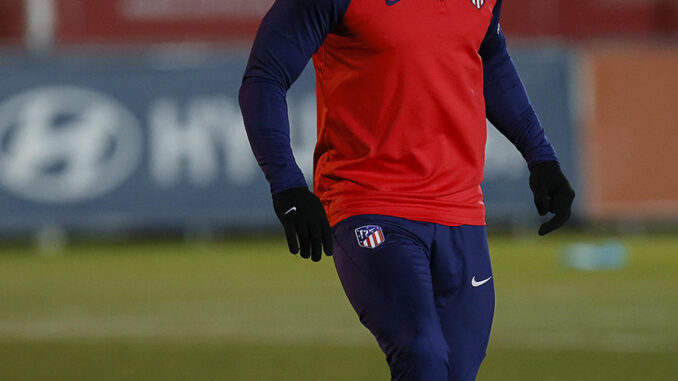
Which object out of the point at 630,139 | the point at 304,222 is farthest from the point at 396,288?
the point at 630,139

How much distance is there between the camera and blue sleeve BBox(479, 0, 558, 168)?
444cm

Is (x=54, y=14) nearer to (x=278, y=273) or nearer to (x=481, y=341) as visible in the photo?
(x=278, y=273)

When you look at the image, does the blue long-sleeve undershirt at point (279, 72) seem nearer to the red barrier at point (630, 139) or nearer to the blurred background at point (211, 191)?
the blurred background at point (211, 191)

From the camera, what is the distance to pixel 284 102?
151 inches

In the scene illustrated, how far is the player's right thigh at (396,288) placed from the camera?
12.4ft

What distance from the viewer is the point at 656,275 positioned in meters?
11.8

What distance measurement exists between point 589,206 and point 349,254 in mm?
10772

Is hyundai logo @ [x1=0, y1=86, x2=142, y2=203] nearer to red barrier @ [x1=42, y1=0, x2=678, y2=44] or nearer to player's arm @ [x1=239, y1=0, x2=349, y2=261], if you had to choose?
red barrier @ [x1=42, y1=0, x2=678, y2=44]

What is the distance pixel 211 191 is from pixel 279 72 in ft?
34.0

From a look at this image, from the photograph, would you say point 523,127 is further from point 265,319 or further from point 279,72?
point 265,319

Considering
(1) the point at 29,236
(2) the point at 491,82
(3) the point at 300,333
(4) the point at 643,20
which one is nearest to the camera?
(2) the point at 491,82

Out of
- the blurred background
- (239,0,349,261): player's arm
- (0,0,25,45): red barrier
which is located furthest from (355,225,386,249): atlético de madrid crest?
(0,0,25,45): red barrier

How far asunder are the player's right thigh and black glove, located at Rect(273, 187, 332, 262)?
25 centimetres

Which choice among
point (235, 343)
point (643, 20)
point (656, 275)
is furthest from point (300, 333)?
point (643, 20)
